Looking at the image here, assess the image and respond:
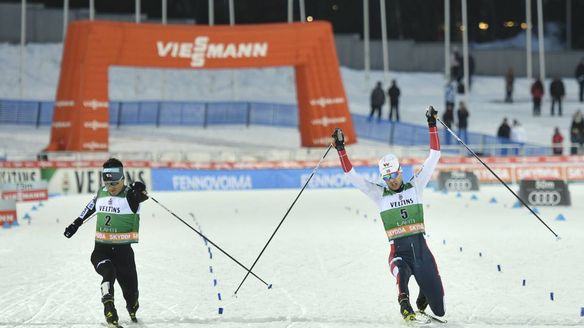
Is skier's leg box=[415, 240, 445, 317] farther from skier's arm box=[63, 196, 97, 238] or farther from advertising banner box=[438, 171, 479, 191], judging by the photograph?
advertising banner box=[438, 171, 479, 191]

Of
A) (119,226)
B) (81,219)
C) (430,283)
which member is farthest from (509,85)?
(119,226)

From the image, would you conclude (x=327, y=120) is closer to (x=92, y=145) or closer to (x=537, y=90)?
(x=92, y=145)

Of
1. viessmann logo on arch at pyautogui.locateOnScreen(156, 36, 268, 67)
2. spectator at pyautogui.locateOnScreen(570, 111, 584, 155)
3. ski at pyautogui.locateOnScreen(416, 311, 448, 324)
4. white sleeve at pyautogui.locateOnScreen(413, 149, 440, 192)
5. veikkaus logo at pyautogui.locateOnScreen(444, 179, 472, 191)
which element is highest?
viessmann logo on arch at pyautogui.locateOnScreen(156, 36, 268, 67)

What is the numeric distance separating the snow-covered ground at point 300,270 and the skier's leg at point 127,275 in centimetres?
34

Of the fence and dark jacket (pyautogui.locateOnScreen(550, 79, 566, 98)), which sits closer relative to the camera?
dark jacket (pyautogui.locateOnScreen(550, 79, 566, 98))

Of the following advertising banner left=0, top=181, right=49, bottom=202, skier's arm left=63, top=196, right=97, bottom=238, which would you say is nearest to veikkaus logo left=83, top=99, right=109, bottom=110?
advertising banner left=0, top=181, right=49, bottom=202

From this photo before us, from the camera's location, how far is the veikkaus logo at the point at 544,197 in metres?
24.2

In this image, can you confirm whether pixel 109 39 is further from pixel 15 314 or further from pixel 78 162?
pixel 15 314

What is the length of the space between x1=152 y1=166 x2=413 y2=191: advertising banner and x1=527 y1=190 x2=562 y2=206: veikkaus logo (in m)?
6.58

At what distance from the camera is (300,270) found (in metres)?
14.4

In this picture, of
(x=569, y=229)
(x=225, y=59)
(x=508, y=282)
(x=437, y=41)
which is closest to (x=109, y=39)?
(x=225, y=59)

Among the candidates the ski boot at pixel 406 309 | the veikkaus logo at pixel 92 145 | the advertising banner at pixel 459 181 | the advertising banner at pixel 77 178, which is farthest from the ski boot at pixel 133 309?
the veikkaus logo at pixel 92 145

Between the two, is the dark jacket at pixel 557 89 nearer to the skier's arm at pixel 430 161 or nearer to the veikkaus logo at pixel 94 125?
the veikkaus logo at pixel 94 125

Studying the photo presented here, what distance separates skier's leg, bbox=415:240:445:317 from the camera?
407 inches
